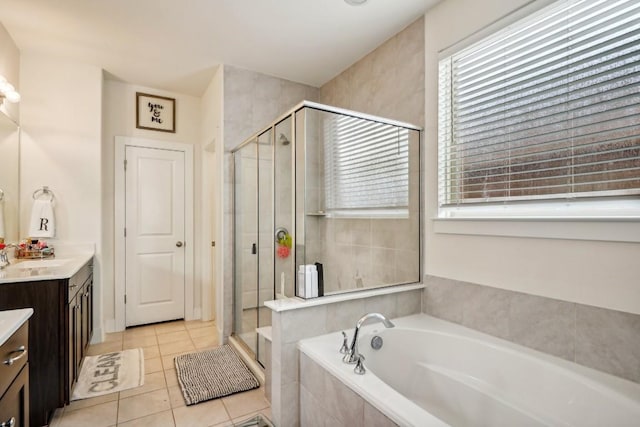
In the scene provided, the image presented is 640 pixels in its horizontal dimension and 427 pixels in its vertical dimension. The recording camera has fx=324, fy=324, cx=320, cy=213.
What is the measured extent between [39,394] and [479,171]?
290cm

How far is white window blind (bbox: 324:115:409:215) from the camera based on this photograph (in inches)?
89.5

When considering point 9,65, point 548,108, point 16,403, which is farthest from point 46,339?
point 548,108

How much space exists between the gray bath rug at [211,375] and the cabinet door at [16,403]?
1.16m

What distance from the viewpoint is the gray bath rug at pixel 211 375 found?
88.7 inches

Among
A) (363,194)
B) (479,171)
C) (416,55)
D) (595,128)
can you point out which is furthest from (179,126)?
(595,128)

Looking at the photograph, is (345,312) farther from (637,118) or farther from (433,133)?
(637,118)

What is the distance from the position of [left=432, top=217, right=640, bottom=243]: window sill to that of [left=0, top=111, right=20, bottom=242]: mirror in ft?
10.8

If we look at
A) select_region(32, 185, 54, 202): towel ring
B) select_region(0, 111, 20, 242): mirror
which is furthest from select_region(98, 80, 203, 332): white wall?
select_region(0, 111, 20, 242): mirror

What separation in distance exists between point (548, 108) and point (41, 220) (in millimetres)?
3831

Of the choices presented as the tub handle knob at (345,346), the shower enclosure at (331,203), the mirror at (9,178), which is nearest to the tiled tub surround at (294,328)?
the shower enclosure at (331,203)

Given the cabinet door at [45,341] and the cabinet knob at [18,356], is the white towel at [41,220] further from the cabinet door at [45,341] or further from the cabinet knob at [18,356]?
the cabinet knob at [18,356]

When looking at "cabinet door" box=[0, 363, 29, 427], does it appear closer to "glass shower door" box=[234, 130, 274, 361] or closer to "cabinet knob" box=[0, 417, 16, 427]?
"cabinet knob" box=[0, 417, 16, 427]

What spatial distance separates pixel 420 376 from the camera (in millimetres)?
1888

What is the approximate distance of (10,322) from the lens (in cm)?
105
